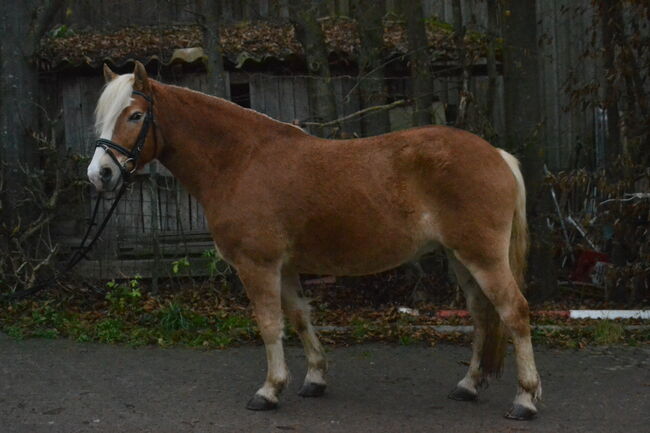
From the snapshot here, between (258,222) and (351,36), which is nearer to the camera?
(258,222)

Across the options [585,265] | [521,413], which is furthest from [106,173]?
[585,265]

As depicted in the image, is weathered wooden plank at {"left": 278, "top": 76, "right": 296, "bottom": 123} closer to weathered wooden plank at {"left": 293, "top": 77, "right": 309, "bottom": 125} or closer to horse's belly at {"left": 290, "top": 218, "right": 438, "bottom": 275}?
weathered wooden plank at {"left": 293, "top": 77, "right": 309, "bottom": 125}

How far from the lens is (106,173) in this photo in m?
5.13

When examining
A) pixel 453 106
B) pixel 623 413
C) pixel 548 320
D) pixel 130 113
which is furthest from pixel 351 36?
pixel 623 413

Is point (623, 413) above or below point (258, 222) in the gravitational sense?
below

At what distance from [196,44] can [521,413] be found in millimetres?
8646

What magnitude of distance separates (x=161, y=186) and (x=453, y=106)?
13.4ft

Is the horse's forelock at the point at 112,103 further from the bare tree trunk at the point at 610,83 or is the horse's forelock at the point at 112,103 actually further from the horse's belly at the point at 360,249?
→ the bare tree trunk at the point at 610,83

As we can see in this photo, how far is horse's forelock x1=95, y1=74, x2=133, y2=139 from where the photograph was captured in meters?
5.23

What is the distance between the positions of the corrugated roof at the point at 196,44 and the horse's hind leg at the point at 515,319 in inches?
186

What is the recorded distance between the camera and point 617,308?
8508 mm

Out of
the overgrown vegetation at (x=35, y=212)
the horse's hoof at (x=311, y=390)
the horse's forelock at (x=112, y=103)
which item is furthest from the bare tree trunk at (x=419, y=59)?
the horse's forelock at (x=112, y=103)

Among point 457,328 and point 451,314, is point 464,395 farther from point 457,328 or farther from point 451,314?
point 451,314

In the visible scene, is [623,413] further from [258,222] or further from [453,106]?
[453,106]
